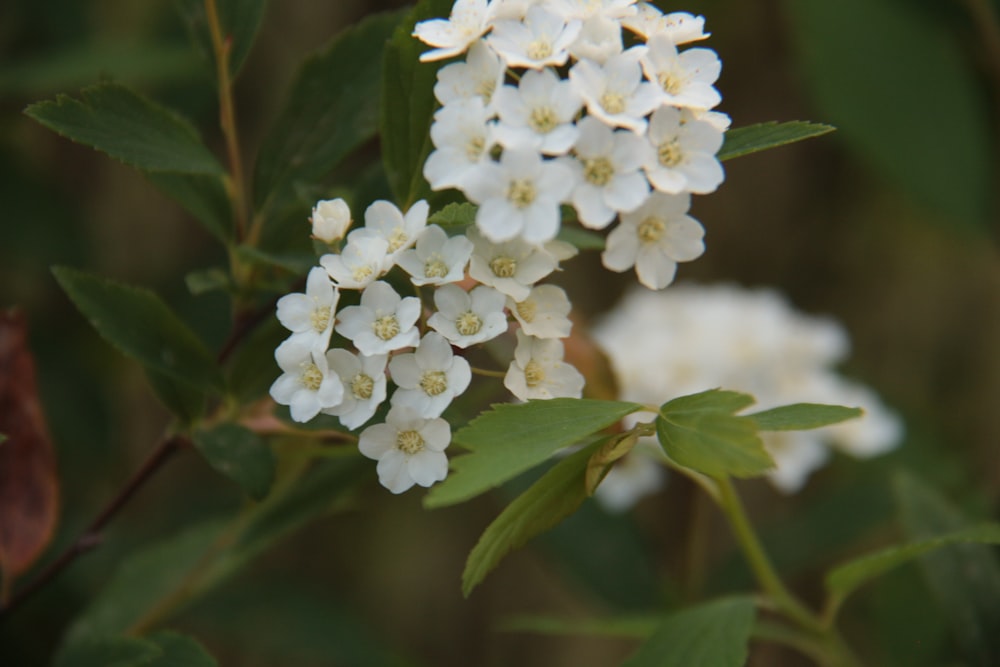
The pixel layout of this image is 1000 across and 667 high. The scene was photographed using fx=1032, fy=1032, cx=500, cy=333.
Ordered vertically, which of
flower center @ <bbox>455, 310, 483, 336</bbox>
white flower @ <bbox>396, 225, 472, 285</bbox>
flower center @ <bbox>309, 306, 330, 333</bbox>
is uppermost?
white flower @ <bbox>396, 225, 472, 285</bbox>

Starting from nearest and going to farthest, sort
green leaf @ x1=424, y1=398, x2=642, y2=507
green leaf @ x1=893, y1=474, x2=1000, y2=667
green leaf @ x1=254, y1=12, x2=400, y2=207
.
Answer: green leaf @ x1=424, y1=398, x2=642, y2=507, green leaf @ x1=254, y1=12, x2=400, y2=207, green leaf @ x1=893, y1=474, x2=1000, y2=667

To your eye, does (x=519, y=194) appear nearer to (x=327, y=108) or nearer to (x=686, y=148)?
(x=686, y=148)

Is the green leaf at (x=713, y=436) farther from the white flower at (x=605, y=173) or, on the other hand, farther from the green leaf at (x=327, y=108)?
the green leaf at (x=327, y=108)

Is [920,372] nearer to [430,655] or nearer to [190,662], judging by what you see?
[430,655]

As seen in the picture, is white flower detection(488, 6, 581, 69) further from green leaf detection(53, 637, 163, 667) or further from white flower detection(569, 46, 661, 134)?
green leaf detection(53, 637, 163, 667)

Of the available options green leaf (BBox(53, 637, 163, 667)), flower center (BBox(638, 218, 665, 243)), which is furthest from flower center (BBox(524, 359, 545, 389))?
green leaf (BBox(53, 637, 163, 667))

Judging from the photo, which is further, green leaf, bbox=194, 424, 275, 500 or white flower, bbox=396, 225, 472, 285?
green leaf, bbox=194, 424, 275, 500

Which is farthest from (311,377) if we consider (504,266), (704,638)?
(704,638)
